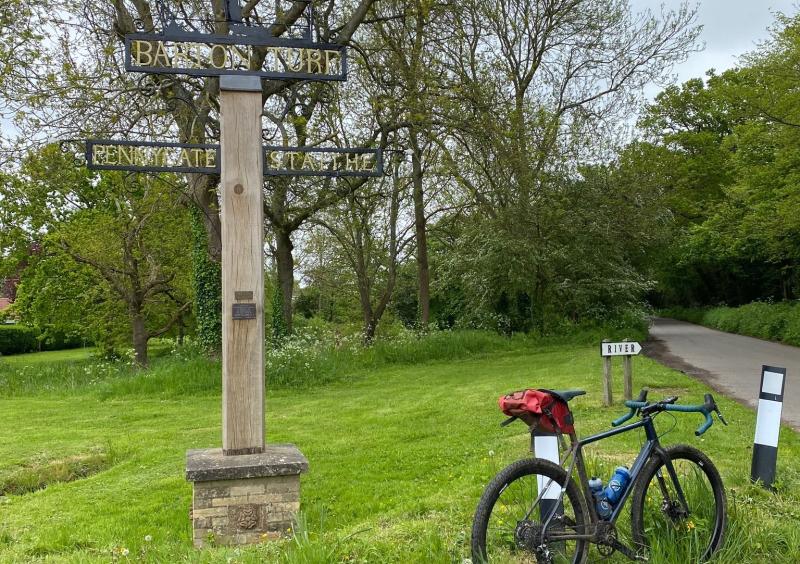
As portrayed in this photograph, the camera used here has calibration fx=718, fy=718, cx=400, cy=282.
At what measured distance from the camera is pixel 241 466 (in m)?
5.74

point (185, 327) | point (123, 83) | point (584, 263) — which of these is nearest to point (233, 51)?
point (123, 83)

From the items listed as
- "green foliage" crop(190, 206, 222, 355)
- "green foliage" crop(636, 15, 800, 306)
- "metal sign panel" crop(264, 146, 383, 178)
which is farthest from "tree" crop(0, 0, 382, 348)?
"green foliage" crop(636, 15, 800, 306)

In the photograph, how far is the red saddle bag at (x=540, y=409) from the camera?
3.68 meters

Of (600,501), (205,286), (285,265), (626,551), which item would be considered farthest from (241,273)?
(285,265)

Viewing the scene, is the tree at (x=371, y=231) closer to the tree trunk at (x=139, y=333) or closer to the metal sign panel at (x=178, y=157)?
the tree trunk at (x=139, y=333)

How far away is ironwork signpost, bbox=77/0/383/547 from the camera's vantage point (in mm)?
5758

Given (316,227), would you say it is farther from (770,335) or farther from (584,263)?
(770,335)

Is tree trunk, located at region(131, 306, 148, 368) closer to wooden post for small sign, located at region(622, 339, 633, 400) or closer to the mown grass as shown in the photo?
wooden post for small sign, located at region(622, 339, 633, 400)

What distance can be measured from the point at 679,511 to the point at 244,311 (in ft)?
12.2

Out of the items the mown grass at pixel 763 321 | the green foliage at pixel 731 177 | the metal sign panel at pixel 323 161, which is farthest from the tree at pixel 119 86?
the mown grass at pixel 763 321

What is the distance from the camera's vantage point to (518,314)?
2520cm

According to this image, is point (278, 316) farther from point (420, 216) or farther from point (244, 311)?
point (244, 311)

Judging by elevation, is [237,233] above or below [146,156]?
below

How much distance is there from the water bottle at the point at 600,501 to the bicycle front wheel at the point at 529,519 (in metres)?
0.20
